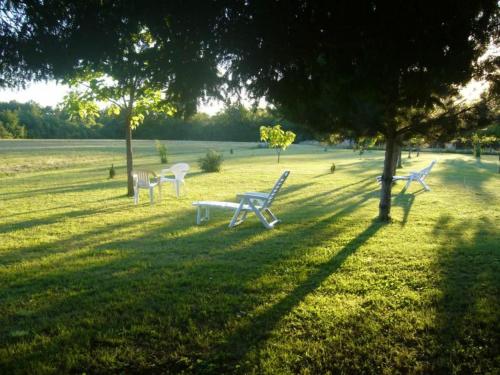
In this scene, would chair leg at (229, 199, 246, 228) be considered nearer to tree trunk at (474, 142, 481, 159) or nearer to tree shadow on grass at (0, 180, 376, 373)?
Answer: tree shadow on grass at (0, 180, 376, 373)

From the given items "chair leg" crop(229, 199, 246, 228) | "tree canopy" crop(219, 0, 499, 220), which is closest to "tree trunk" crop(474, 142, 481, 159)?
"chair leg" crop(229, 199, 246, 228)

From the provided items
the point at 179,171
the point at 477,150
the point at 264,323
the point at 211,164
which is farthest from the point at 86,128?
the point at 264,323

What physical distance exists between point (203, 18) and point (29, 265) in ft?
13.9

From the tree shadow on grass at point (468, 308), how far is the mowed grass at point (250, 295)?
0.05 feet

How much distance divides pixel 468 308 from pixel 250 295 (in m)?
2.25

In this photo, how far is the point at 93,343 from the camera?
3.30 metres

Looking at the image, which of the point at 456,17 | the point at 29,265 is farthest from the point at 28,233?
the point at 456,17

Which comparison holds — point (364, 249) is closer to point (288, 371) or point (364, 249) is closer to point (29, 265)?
point (288, 371)

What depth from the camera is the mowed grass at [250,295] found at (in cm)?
310

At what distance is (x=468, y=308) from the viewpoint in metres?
3.93

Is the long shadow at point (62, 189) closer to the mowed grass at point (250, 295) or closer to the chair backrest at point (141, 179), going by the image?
the mowed grass at point (250, 295)

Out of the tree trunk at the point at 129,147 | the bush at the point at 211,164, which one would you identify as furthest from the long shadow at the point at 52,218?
the bush at the point at 211,164

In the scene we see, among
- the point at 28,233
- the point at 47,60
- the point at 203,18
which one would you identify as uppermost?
the point at 203,18

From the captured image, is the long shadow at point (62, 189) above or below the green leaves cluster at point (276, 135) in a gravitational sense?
below
